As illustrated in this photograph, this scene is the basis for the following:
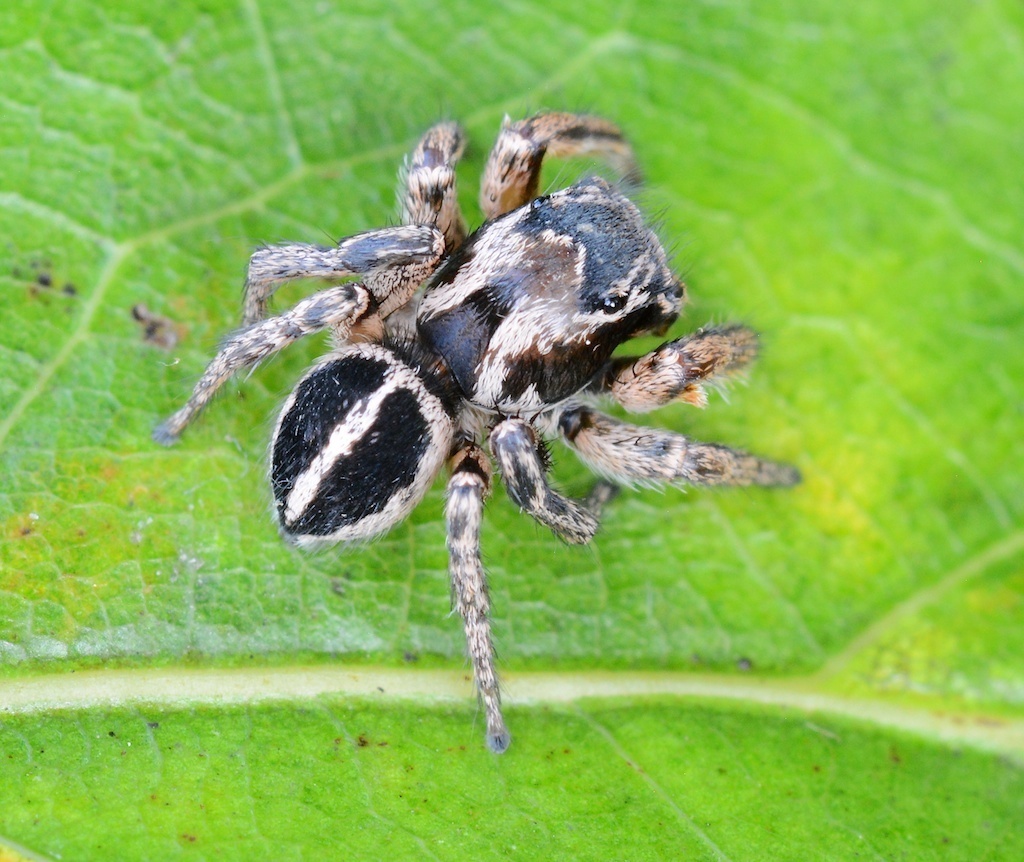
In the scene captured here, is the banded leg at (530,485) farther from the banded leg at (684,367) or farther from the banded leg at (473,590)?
the banded leg at (684,367)

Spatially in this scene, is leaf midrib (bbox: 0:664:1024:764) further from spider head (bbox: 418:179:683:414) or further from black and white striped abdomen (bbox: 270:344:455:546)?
spider head (bbox: 418:179:683:414)

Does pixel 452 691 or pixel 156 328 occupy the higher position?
pixel 156 328

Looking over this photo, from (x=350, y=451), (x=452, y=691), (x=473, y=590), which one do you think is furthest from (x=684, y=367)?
(x=452, y=691)

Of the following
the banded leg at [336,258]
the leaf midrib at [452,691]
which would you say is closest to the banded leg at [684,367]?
the banded leg at [336,258]

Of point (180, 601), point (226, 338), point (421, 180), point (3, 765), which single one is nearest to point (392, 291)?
point (421, 180)

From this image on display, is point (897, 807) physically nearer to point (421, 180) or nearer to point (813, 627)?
point (813, 627)

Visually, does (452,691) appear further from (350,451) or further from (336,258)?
(336,258)
